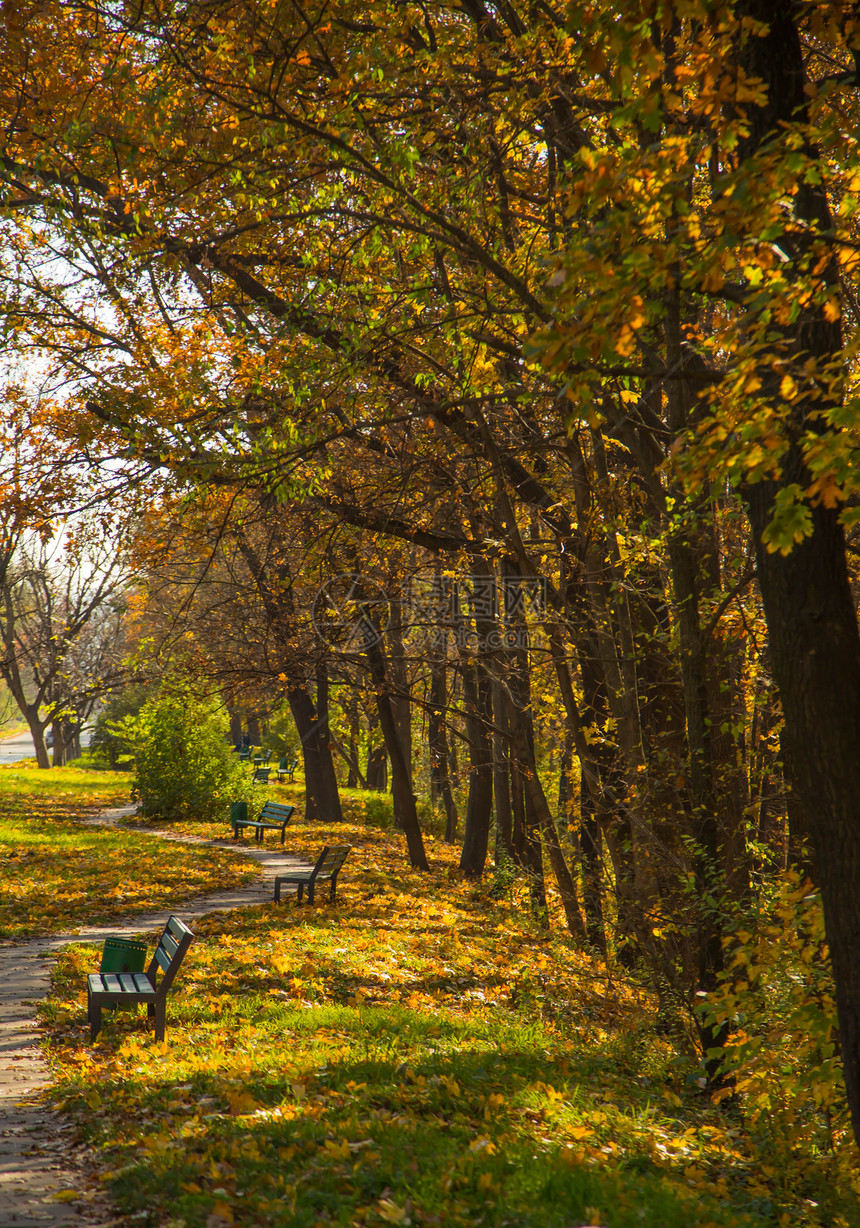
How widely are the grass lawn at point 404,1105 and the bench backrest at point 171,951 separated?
39cm

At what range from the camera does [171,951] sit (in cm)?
633

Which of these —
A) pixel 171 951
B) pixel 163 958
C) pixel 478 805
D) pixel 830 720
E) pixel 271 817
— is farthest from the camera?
pixel 271 817

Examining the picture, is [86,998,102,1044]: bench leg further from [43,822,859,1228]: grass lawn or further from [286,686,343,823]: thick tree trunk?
[286,686,343,823]: thick tree trunk

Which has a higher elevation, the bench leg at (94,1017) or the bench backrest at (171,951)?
the bench backrest at (171,951)

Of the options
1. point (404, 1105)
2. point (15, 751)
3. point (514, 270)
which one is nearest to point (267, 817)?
point (514, 270)

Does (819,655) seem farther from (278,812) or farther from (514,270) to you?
(278,812)

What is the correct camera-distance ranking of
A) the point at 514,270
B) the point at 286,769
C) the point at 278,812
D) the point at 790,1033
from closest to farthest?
the point at 790,1033 < the point at 514,270 < the point at 278,812 < the point at 286,769

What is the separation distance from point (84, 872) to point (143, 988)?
7.40 m

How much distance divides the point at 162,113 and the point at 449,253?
2780 millimetres

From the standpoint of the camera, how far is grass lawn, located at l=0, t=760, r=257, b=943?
1031 cm

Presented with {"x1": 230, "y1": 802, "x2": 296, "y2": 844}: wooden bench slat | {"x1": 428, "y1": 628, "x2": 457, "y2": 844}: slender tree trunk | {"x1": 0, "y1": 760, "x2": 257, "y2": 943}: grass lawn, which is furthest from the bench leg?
{"x1": 230, "y1": 802, "x2": 296, "y2": 844}: wooden bench slat

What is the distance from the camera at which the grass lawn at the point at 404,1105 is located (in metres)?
3.93

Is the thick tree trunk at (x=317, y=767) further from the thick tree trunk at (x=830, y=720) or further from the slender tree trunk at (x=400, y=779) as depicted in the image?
the thick tree trunk at (x=830, y=720)

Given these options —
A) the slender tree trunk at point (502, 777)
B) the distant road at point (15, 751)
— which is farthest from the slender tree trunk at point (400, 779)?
the distant road at point (15, 751)
